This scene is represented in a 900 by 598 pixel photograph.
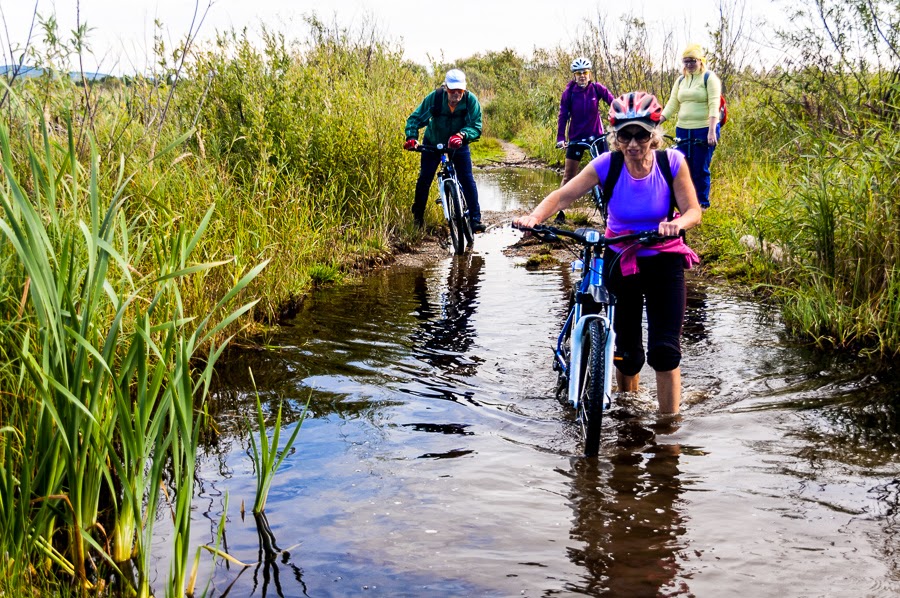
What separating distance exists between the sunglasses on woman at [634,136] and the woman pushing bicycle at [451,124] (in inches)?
214

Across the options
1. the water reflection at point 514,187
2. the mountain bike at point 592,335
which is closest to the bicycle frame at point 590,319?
the mountain bike at point 592,335

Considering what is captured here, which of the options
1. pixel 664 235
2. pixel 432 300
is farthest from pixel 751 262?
pixel 664 235

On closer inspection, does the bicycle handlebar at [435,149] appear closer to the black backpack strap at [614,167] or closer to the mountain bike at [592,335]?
the mountain bike at [592,335]

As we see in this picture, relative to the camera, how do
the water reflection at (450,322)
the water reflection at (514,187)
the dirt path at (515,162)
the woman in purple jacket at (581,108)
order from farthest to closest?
the dirt path at (515,162) → the water reflection at (514,187) → the woman in purple jacket at (581,108) → the water reflection at (450,322)

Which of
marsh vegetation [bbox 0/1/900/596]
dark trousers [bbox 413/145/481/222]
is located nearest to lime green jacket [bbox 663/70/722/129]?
marsh vegetation [bbox 0/1/900/596]

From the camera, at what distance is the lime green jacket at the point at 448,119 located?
9.83 meters

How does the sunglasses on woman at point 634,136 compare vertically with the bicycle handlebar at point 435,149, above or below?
below

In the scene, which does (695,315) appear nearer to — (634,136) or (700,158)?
(700,158)

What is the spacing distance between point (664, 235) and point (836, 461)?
1497mm

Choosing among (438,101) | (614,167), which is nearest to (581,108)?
(438,101)

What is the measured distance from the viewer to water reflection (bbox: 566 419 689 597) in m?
3.19

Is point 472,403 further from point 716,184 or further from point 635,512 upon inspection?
point 716,184

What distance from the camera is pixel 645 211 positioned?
→ 4.39m

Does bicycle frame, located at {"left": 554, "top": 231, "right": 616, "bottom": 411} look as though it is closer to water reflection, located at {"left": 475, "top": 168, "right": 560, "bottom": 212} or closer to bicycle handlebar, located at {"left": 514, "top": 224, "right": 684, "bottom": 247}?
bicycle handlebar, located at {"left": 514, "top": 224, "right": 684, "bottom": 247}
